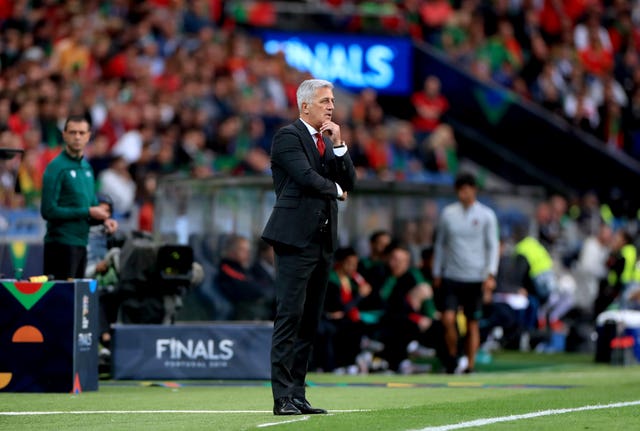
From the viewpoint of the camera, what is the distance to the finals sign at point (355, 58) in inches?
1121

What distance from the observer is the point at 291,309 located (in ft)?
34.4

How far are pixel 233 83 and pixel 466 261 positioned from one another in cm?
804

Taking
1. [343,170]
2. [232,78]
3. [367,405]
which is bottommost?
[367,405]

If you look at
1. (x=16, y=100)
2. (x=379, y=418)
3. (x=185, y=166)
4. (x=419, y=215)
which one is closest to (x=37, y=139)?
(x=16, y=100)

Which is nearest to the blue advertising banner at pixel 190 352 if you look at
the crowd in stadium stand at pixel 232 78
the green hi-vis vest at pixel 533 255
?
the crowd in stadium stand at pixel 232 78

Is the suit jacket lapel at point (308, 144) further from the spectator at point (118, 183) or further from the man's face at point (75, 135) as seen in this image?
the spectator at point (118, 183)

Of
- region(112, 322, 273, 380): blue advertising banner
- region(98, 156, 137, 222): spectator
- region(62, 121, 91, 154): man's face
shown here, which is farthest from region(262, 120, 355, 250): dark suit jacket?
region(98, 156, 137, 222): spectator

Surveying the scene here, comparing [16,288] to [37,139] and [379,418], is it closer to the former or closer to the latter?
[379,418]

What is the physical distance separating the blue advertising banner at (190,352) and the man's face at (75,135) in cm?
216

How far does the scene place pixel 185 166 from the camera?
72.3 feet

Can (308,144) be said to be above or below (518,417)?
above

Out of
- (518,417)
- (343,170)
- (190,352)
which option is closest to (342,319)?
(190,352)

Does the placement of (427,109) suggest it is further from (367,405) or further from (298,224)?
(298,224)

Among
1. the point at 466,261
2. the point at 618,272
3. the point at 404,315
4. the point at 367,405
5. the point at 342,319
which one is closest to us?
the point at 367,405
